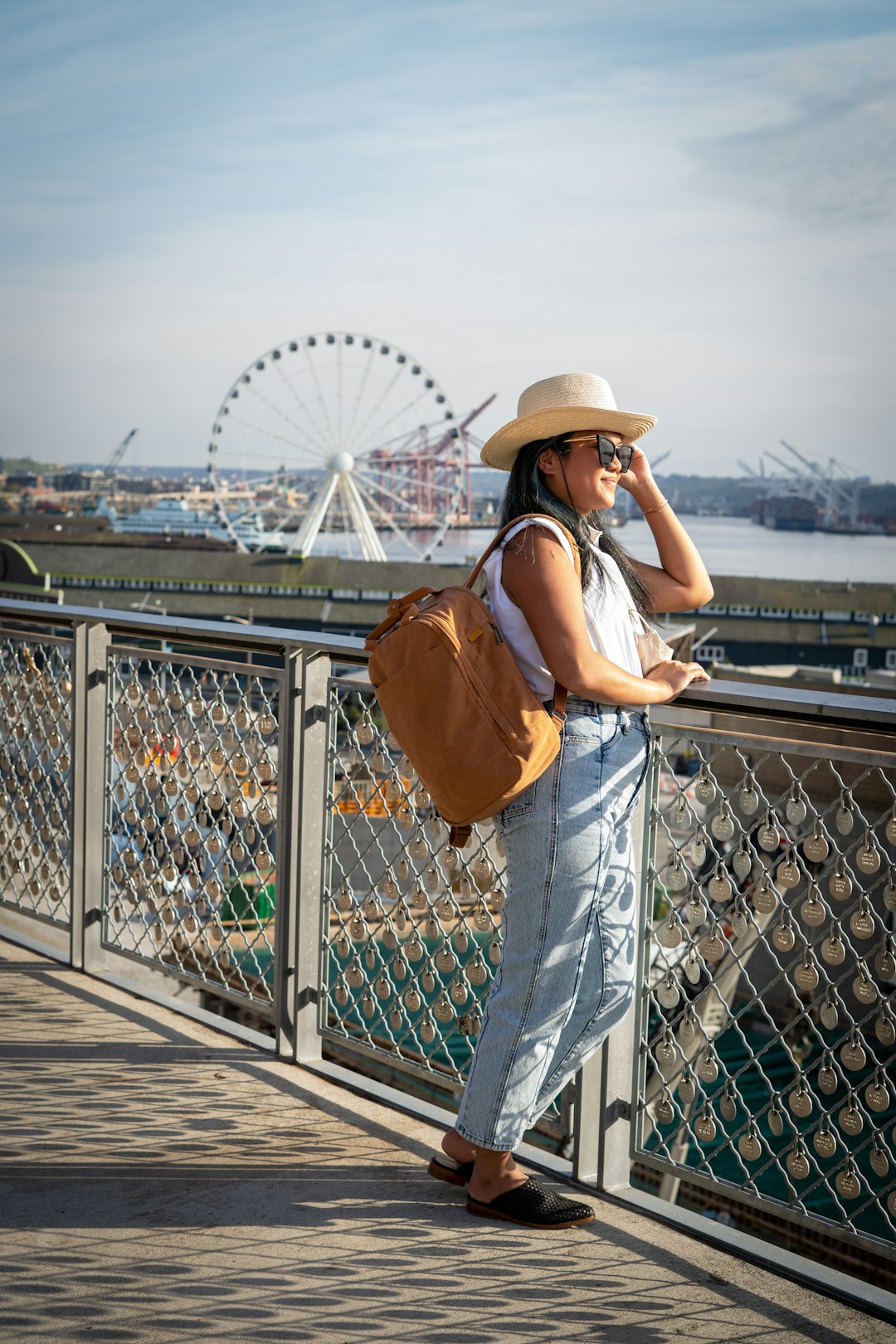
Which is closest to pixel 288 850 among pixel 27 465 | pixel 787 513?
pixel 27 465

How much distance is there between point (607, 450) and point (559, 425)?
9 centimetres

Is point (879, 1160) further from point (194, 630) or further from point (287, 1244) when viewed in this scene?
point (194, 630)

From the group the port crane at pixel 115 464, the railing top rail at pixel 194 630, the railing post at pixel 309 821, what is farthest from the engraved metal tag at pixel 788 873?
the port crane at pixel 115 464

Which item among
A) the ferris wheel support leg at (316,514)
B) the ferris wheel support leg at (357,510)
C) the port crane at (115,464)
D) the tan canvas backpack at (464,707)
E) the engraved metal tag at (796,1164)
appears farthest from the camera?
the port crane at (115,464)

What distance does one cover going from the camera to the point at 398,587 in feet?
172

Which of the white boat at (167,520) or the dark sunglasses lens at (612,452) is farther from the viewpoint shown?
the white boat at (167,520)

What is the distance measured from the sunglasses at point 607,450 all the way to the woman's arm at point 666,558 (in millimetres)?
130

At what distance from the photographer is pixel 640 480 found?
216cm

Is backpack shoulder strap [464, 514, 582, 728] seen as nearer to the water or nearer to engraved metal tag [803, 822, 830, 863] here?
engraved metal tag [803, 822, 830, 863]

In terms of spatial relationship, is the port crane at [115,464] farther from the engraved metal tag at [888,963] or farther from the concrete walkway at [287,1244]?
the engraved metal tag at [888,963]

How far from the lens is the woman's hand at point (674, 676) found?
6.59ft

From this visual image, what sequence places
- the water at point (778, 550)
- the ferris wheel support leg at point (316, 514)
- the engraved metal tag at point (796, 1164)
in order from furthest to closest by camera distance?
1. the water at point (778, 550)
2. the ferris wheel support leg at point (316, 514)
3. the engraved metal tag at point (796, 1164)

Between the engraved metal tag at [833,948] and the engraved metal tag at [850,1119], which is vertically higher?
the engraved metal tag at [833,948]

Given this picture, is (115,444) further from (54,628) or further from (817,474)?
(54,628)
